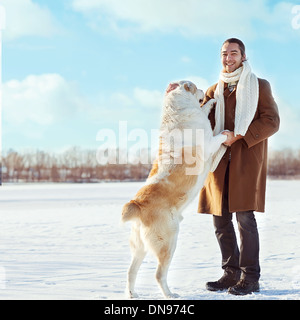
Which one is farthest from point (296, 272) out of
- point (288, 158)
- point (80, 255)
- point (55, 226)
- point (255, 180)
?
point (288, 158)

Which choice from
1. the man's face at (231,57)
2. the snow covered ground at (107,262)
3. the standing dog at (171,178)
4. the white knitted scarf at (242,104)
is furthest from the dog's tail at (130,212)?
the man's face at (231,57)

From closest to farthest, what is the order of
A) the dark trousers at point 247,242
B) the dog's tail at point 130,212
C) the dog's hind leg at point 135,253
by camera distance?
the dog's tail at point 130,212, the dog's hind leg at point 135,253, the dark trousers at point 247,242

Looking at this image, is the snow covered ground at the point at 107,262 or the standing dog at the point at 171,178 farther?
the snow covered ground at the point at 107,262

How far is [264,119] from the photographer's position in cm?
405

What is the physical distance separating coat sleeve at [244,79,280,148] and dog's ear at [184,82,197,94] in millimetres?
686

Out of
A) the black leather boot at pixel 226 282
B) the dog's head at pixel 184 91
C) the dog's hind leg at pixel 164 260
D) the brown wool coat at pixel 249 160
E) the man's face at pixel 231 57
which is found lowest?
the black leather boot at pixel 226 282

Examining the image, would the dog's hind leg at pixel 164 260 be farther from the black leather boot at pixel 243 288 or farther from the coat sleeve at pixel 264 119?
the coat sleeve at pixel 264 119

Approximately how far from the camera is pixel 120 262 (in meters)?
5.61

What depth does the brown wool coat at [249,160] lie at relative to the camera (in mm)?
4031

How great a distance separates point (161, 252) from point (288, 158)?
45967mm

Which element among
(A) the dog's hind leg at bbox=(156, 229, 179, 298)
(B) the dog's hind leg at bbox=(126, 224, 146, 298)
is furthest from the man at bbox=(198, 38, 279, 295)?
(B) the dog's hind leg at bbox=(126, 224, 146, 298)

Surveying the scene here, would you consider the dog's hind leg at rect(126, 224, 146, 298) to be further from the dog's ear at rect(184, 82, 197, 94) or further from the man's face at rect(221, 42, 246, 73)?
the man's face at rect(221, 42, 246, 73)

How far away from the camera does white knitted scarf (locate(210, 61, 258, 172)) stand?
4.02 meters
